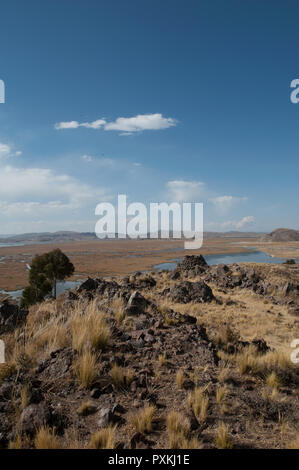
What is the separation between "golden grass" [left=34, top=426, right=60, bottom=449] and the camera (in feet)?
9.71

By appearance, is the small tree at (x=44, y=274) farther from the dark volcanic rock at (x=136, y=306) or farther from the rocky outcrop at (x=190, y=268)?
the dark volcanic rock at (x=136, y=306)

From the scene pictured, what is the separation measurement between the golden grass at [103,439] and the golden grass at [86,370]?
40.7 inches

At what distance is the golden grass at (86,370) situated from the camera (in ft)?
13.7

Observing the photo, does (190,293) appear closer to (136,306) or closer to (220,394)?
(136,306)

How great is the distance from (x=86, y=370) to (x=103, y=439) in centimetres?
123

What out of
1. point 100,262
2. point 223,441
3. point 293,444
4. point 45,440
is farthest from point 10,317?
point 100,262

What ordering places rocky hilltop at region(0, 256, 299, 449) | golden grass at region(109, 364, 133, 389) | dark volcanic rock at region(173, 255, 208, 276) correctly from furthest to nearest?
1. dark volcanic rock at region(173, 255, 208, 276)
2. golden grass at region(109, 364, 133, 389)
3. rocky hilltop at region(0, 256, 299, 449)

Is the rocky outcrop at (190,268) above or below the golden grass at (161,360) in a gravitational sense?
below

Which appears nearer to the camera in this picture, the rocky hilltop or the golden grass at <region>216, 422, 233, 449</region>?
the golden grass at <region>216, 422, 233, 449</region>

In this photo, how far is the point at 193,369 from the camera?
5.10 m

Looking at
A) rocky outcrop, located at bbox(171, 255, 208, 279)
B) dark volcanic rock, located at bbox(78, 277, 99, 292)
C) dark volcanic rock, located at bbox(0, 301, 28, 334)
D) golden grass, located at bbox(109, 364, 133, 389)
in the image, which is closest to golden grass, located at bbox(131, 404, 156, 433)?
golden grass, located at bbox(109, 364, 133, 389)

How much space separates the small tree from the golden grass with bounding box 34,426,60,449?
28.7 m

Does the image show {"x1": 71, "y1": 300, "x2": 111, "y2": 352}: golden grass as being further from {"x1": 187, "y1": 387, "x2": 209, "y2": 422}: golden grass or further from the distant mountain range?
the distant mountain range

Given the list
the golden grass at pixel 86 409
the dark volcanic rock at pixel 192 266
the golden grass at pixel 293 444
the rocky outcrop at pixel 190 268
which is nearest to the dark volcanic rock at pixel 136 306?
the golden grass at pixel 86 409
